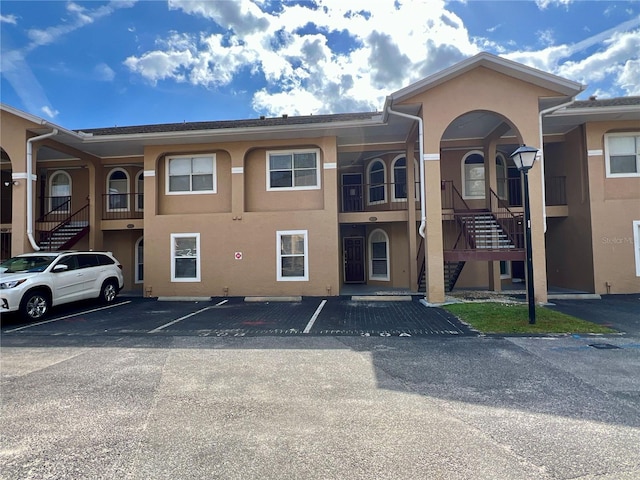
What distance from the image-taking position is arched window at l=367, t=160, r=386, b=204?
49.3 ft

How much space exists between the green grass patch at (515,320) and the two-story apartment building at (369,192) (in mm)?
1479

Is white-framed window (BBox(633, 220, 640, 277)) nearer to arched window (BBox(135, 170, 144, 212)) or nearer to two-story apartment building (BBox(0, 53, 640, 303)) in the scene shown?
two-story apartment building (BBox(0, 53, 640, 303))

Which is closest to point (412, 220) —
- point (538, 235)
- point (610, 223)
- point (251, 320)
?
point (538, 235)

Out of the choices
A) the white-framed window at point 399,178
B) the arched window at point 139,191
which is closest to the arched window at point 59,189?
the arched window at point 139,191

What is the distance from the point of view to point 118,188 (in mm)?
15766

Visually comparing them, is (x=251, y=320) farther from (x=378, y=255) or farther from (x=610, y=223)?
(x=610, y=223)

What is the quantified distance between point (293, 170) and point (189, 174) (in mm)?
4021

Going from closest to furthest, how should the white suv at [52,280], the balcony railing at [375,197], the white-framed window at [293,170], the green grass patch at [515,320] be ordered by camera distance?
the green grass patch at [515,320], the white suv at [52,280], the white-framed window at [293,170], the balcony railing at [375,197]

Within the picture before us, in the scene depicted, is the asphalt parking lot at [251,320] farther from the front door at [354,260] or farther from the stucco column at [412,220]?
the front door at [354,260]

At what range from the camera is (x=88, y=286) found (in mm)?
10805

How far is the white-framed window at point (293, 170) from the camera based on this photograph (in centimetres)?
1317

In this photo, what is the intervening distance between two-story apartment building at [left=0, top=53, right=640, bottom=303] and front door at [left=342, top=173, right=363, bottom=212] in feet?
0.78

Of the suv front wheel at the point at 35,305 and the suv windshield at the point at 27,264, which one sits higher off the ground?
the suv windshield at the point at 27,264

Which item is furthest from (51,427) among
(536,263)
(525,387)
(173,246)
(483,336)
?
(536,263)
